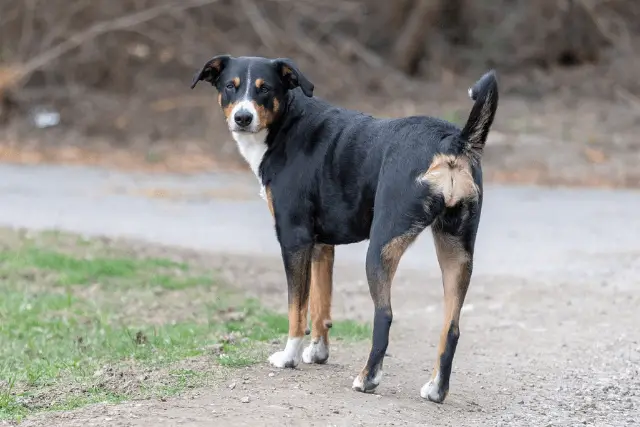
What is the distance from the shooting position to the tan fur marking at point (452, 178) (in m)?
6.23

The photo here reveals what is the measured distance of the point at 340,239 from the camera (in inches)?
279

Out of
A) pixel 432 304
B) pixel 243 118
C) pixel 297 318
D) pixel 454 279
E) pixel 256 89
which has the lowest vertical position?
pixel 297 318

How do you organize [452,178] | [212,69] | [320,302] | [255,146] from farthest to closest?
[212,69] < [320,302] < [255,146] < [452,178]

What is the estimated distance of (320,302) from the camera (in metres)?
7.45

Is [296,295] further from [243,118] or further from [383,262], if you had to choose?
[243,118]

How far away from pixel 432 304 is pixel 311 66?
523 inches

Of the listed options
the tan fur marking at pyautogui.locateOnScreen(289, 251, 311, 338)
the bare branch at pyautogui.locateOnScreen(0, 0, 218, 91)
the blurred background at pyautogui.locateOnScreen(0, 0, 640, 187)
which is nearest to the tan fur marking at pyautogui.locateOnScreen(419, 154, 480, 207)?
the tan fur marking at pyautogui.locateOnScreen(289, 251, 311, 338)

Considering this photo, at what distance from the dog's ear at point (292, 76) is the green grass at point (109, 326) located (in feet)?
5.83

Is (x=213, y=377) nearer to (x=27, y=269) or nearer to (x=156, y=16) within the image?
(x=27, y=269)

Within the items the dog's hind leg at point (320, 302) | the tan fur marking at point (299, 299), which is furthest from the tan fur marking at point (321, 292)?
the tan fur marking at point (299, 299)

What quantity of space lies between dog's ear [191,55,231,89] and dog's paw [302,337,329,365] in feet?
6.12

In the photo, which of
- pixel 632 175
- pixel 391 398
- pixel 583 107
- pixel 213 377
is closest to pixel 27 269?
pixel 213 377

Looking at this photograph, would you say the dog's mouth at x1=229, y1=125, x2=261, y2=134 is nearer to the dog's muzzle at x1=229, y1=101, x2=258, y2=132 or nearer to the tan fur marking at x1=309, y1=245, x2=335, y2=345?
the dog's muzzle at x1=229, y1=101, x2=258, y2=132

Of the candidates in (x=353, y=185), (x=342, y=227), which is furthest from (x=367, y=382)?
(x=353, y=185)
